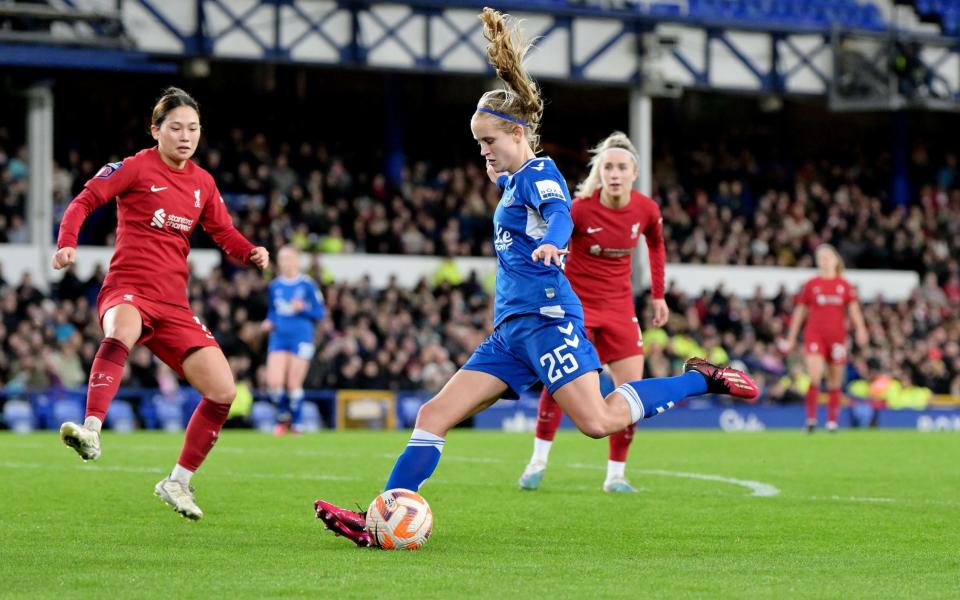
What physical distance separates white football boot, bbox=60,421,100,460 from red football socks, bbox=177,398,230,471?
1.06 meters

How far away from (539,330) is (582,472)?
5.63 meters

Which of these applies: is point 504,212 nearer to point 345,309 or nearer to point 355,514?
point 355,514

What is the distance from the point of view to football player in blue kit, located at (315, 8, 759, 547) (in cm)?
777

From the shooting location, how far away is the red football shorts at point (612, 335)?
11430 mm

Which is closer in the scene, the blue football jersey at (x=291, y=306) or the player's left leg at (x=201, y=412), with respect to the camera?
the player's left leg at (x=201, y=412)

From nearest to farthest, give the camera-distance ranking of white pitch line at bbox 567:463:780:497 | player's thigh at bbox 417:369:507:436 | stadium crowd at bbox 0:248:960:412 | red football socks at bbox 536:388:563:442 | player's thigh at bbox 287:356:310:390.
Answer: player's thigh at bbox 417:369:507:436 → white pitch line at bbox 567:463:780:497 → red football socks at bbox 536:388:563:442 → player's thigh at bbox 287:356:310:390 → stadium crowd at bbox 0:248:960:412

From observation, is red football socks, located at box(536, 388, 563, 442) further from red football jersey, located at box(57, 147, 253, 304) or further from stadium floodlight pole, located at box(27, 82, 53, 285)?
stadium floodlight pole, located at box(27, 82, 53, 285)

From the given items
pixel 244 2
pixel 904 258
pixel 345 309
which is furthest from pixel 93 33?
pixel 904 258

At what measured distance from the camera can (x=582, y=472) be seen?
522 inches

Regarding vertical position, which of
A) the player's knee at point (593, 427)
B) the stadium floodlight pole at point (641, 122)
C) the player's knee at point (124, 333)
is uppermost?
the stadium floodlight pole at point (641, 122)

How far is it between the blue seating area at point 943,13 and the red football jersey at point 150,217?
2759cm

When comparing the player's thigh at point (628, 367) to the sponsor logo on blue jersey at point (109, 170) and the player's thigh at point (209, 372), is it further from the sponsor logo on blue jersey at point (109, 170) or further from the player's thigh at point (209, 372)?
the sponsor logo on blue jersey at point (109, 170)

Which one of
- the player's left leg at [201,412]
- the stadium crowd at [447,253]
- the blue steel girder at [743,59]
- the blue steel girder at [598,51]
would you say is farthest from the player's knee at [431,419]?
the blue steel girder at [743,59]

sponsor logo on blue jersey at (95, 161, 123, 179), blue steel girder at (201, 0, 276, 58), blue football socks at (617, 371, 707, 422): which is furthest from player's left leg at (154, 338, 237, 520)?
blue steel girder at (201, 0, 276, 58)
